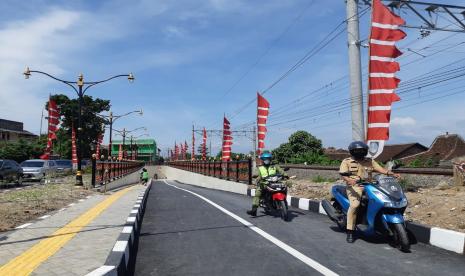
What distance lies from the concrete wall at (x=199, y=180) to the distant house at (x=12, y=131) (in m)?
23.6

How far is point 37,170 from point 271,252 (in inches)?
1233

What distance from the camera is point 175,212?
1286cm

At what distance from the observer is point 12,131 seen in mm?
79812

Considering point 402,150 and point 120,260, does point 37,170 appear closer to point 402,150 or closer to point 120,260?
point 120,260

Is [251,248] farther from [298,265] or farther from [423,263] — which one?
[423,263]

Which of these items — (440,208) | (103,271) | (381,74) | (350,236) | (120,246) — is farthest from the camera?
(381,74)

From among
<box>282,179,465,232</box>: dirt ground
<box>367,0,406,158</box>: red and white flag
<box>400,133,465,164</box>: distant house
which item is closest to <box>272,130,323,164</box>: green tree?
<box>400,133,465,164</box>: distant house

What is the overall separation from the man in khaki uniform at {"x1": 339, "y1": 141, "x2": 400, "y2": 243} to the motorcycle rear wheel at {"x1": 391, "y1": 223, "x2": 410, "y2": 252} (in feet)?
2.67

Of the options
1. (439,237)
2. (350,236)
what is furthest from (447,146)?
(350,236)

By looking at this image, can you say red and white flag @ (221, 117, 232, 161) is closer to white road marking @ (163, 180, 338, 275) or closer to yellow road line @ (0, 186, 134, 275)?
white road marking @ (163, 180, 338, 275)

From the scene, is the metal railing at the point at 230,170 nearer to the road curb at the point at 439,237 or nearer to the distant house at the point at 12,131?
the road curb at the point at 439,237

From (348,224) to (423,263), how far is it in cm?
161

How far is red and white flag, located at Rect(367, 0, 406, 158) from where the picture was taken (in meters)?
11.2

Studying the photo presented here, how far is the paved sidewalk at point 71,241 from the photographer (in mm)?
5727
